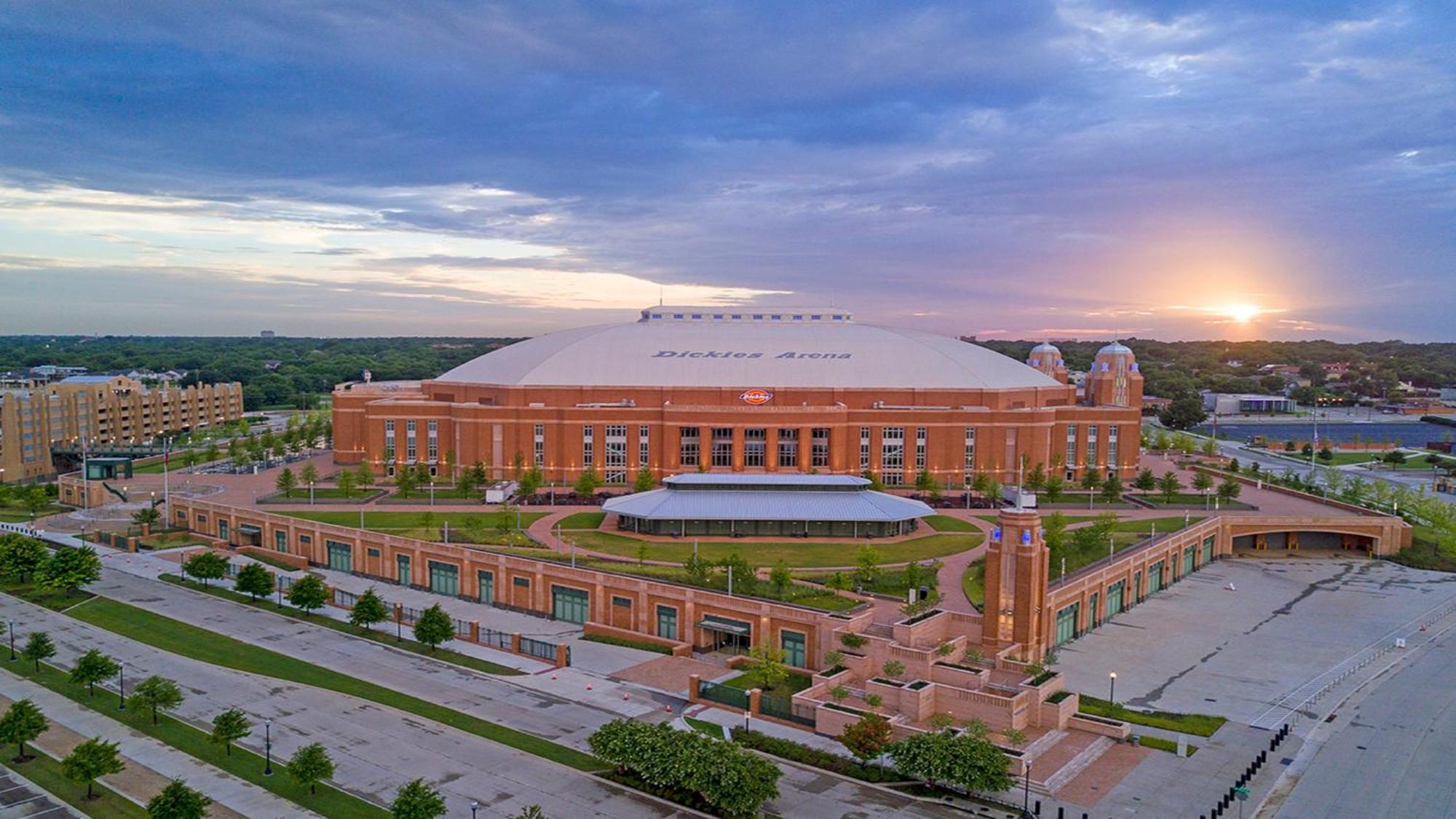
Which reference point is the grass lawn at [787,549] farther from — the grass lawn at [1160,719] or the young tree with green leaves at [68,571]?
the young tree with green leaves at [68,571]

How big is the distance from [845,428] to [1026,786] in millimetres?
64255

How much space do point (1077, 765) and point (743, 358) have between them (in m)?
72.4

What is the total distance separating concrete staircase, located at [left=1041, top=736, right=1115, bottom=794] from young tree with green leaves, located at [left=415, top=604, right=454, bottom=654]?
30.8 meters

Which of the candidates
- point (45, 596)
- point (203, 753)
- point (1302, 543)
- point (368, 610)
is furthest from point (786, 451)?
point (203, 753)

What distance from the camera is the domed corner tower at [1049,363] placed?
429 ft

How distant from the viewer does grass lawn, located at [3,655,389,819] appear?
1297 inches

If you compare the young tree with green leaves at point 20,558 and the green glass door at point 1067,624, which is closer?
the green glass door at point 1067,624

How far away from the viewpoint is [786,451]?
9700cm

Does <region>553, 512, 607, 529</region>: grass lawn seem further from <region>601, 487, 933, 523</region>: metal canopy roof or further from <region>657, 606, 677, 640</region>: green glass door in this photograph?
<region>657, 606, 677, 640</region>: green glass door

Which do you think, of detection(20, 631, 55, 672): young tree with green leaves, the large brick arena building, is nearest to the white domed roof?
the large brick arena building

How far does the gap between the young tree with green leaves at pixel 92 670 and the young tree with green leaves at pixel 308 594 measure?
1361 cm

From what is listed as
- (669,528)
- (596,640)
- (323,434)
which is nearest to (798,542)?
(669,528)

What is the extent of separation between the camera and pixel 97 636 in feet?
173

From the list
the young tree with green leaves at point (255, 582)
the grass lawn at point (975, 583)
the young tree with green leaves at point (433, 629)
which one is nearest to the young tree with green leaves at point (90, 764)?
the young tree with green leaves at point (433, 629)
